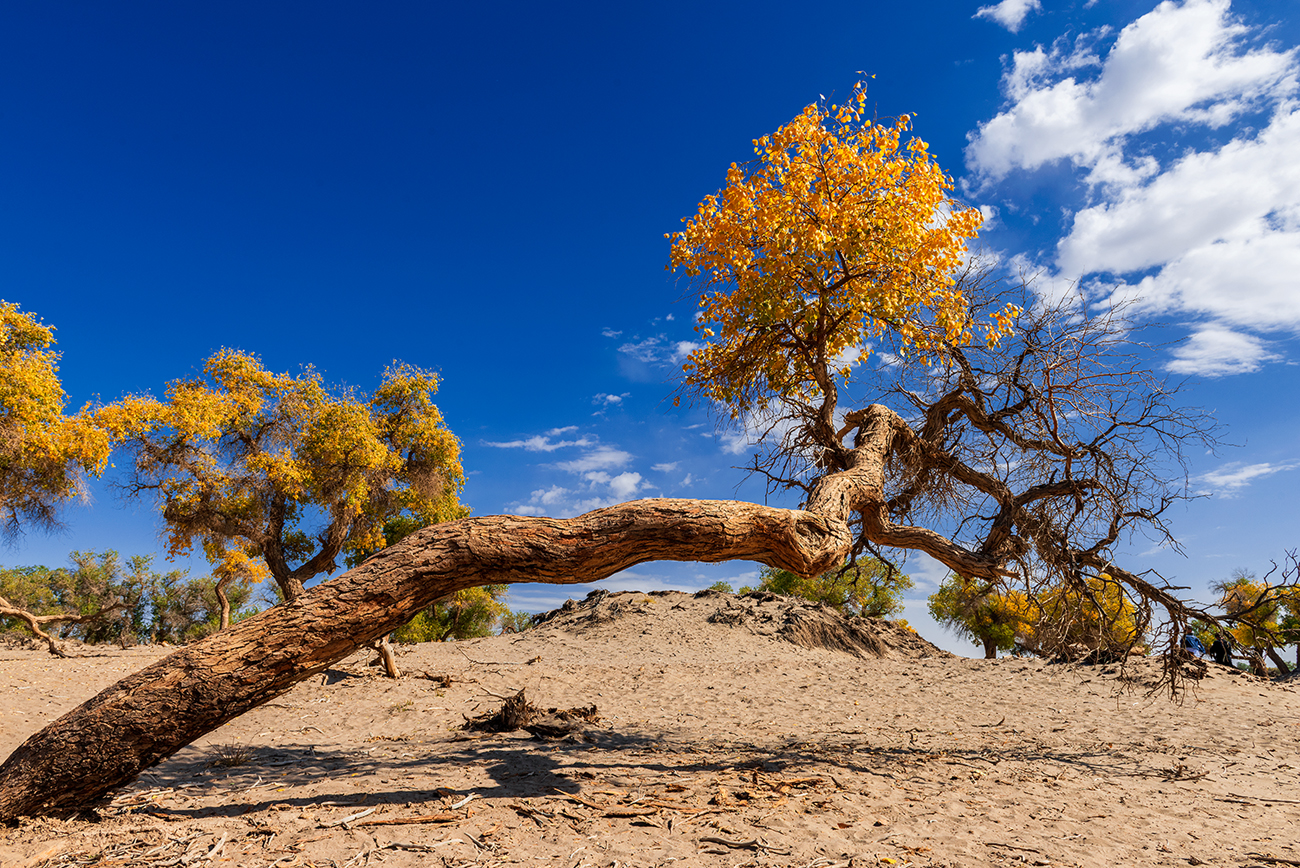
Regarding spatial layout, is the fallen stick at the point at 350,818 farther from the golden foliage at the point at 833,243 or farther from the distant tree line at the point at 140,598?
the distant tree line at the point at 140,598

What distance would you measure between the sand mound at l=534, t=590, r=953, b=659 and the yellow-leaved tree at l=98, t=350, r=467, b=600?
6.92 m

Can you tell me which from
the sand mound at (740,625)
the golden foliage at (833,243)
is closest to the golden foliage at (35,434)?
the sand mound at (740,625)

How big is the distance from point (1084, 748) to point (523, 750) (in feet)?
21.8

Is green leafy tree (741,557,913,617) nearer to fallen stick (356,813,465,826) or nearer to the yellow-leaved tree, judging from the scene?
the yellow-leaved tree

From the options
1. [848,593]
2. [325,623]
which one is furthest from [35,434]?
[848,593]

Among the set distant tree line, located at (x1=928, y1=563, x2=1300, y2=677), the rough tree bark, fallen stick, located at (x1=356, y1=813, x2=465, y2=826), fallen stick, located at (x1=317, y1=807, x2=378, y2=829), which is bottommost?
fallen stick, located at (x1=317, y1=807, x2=378, y2=829)

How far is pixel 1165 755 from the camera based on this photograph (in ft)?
24.7

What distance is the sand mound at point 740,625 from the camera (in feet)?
57.8

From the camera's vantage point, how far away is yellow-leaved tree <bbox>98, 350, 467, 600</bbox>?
715 inches

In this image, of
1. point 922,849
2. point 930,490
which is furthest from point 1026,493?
point 922,849

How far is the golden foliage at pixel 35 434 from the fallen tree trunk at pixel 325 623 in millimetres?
14754

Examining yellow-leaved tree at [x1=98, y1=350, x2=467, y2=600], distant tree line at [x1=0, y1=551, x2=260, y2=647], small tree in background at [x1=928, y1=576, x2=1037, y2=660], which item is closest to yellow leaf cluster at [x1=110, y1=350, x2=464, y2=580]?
yellow-leaved tree at [x1=98, y1=350, x2=467, y2=600]

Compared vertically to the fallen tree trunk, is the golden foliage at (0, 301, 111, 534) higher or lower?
higher

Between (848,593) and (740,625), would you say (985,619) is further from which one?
(740,625)
